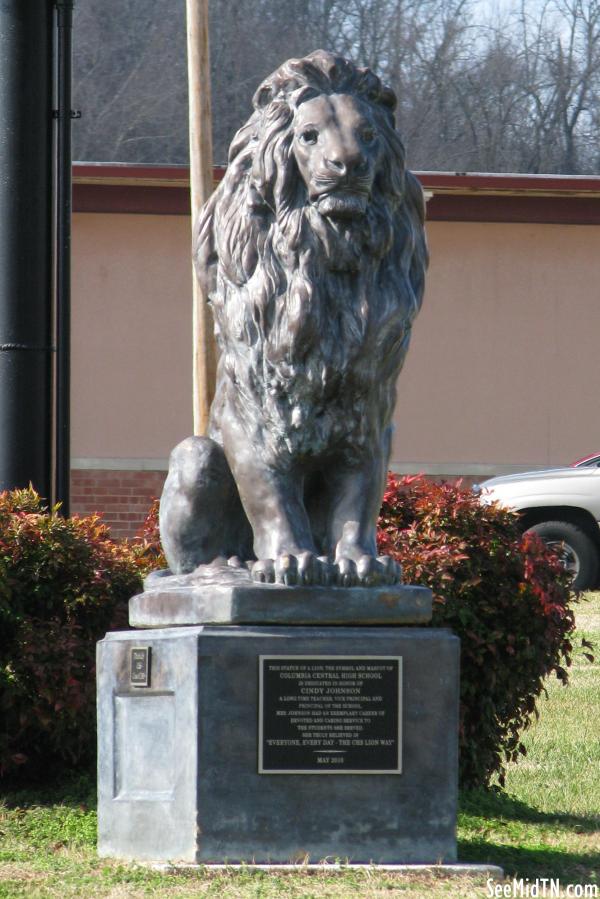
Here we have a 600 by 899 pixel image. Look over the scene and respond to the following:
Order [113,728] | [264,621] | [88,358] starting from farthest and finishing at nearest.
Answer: [88,358] < [113,728] < [264,621]

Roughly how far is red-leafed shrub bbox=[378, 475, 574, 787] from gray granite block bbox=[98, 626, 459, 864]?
1.86 metres

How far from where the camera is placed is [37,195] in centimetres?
921

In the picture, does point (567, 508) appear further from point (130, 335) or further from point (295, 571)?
point (295, 571)

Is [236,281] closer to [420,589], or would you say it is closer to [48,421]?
[420,589]

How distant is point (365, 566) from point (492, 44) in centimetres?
3322

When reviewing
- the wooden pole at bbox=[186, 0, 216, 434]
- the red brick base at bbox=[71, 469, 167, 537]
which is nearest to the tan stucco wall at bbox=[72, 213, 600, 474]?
the red brick base at bbox=[71, 469, 167, 537]

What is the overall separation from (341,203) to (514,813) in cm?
348

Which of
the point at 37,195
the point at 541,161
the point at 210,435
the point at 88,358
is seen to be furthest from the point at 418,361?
the point at 541,161

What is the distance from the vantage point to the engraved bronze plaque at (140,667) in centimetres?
539

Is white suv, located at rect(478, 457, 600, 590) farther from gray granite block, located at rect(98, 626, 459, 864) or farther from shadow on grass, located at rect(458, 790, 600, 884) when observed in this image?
gray granite block, located at rect(98, 626, 459, 864)

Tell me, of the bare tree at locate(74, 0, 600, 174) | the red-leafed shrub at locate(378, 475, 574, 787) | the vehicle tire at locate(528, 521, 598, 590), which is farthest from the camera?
the bare tree at locate(74, 0, 600, 174)

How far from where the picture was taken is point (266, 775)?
512cm

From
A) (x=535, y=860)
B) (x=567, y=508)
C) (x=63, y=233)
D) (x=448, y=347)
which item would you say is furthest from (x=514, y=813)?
(x=448, y=347)

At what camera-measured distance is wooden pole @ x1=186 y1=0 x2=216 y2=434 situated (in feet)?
33.7
